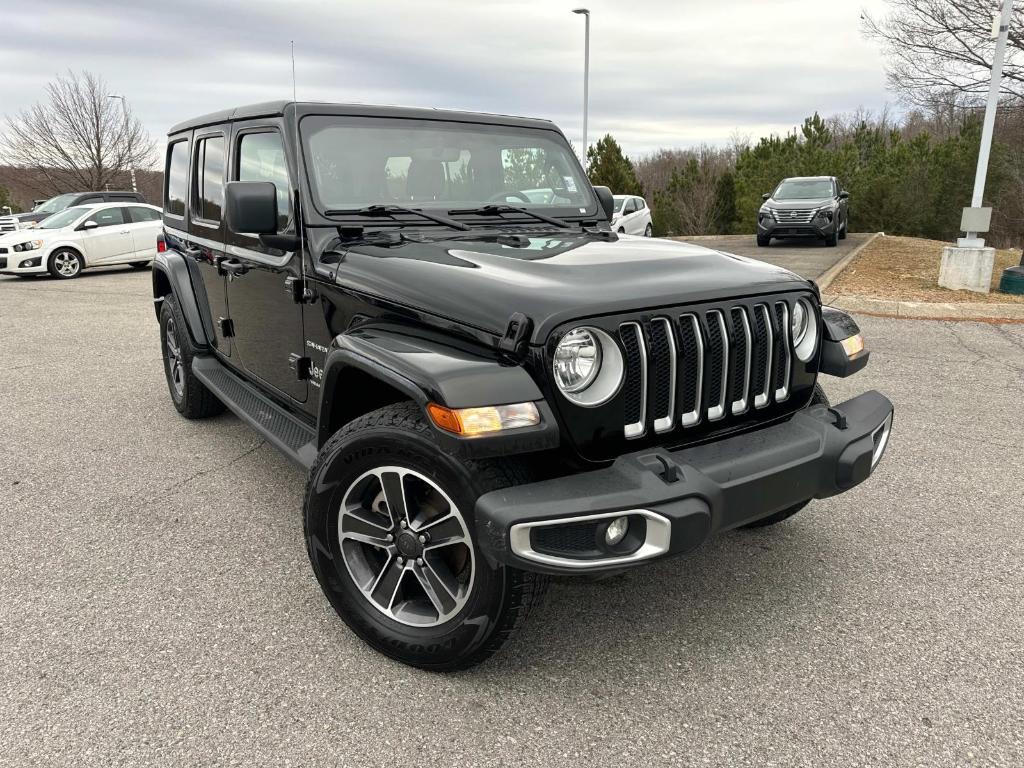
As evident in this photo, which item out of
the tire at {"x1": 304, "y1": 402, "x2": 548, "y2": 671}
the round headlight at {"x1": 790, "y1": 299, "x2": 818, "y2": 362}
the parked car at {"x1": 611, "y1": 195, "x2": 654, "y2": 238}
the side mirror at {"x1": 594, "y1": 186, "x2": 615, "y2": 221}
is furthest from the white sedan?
the round headlight at {"x1": 790, "y1": 299, "x2": 818, "y2": 362}

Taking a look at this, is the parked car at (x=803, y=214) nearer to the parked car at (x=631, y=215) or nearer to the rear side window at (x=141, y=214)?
the parked car at (x=631, y=215)

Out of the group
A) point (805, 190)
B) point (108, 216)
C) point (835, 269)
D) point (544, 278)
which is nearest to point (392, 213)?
point (544, 278)

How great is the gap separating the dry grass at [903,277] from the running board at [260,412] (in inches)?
334

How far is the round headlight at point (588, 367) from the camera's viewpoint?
227 cm

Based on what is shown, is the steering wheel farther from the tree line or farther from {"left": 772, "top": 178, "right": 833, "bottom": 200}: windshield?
the tree line

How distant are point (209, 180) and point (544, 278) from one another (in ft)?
8.82

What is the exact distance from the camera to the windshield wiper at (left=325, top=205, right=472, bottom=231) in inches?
129

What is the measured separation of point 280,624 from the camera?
2.81 m

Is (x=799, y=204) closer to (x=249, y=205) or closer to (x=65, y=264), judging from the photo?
(x=65, y=264)

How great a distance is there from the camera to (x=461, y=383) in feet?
7.10

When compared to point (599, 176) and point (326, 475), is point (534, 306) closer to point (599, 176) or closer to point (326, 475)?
point (326, 475)

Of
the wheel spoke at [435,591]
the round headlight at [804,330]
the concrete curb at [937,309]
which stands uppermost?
the round headlight at [804,330]

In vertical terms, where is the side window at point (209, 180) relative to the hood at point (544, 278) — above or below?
above

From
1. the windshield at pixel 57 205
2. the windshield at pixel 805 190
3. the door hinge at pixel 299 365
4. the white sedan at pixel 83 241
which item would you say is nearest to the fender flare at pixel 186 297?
the door hinge at pixel 299 365
